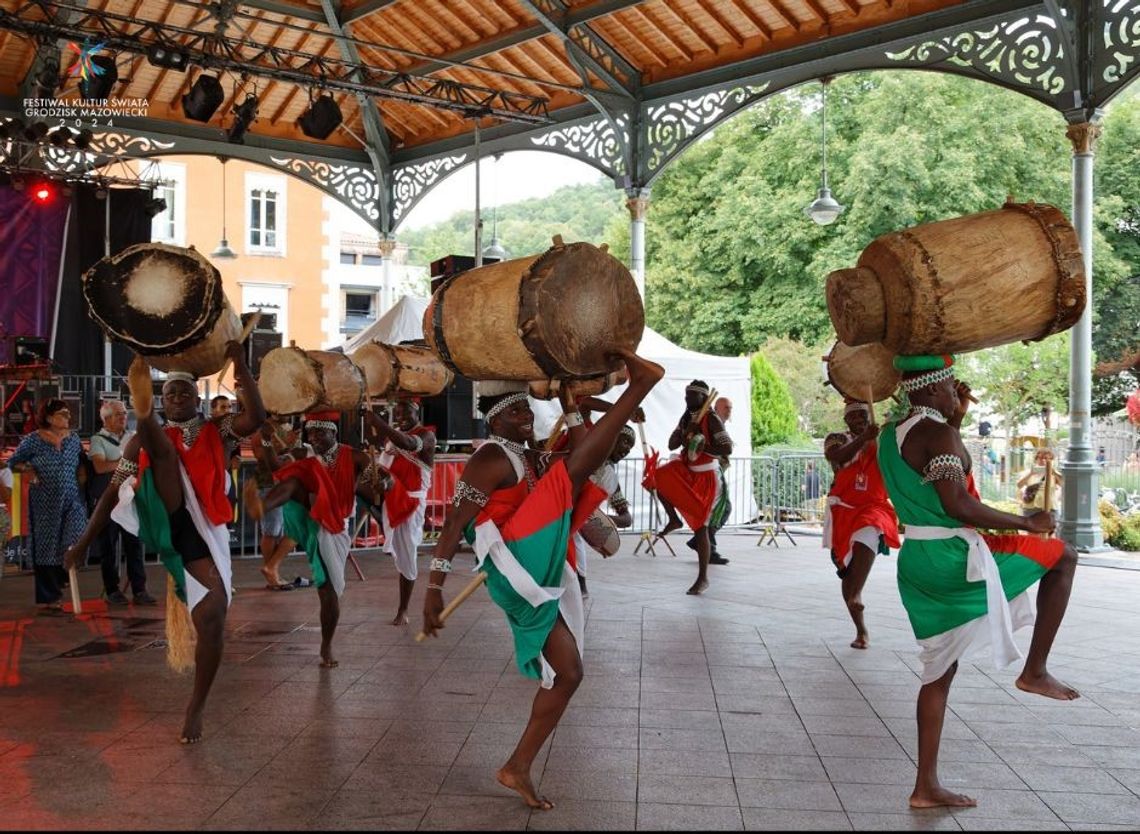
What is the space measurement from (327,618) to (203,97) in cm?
941

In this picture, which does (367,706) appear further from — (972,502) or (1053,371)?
(1053,371)

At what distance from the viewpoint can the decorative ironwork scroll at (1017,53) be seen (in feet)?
38.0

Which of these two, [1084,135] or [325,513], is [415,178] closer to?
[1084,135]

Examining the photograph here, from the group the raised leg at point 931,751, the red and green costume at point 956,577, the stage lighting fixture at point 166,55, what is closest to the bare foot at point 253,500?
the red and green costume at point 956,577

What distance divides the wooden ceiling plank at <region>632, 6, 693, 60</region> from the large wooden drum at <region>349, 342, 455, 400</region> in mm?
7957

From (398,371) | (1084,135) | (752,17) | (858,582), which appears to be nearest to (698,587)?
(858,582)

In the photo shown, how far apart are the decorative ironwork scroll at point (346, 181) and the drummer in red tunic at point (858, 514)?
13.6m

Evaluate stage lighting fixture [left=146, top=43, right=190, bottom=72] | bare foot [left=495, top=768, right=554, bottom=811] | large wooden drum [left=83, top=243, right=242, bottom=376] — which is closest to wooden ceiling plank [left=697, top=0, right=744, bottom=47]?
stage lighting fixture [left=146, top=43, right=190, bottom=72]

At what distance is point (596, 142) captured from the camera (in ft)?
53.8

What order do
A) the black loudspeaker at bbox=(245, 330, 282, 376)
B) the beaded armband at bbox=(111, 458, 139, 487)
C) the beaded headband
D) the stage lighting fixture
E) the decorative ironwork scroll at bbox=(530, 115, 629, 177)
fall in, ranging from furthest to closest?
1. the black loudspeaker at bbox=(245, 330, 282, 376)
2. the decorative ironwork scroll at bbox=(530, 115, 629, 177)
3. the stage lighting fixture
4. the beaded armband at bbox=(111, 458, 139, 487)
5. the beaded headband

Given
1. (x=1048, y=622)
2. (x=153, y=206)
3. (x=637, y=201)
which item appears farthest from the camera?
(x=153, y=206)

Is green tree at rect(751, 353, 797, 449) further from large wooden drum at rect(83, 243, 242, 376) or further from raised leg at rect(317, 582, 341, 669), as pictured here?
large wooden drum at rect(83, 243, 242, 376)

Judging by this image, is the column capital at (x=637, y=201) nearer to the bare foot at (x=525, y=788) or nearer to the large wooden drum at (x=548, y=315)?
the large wooden drum at (x=548, y=315)

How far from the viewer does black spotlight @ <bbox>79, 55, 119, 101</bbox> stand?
42.7ft
